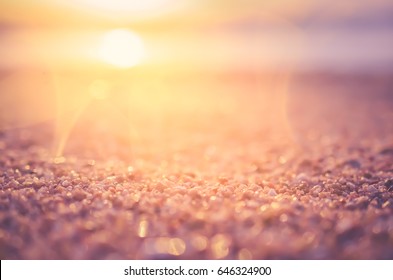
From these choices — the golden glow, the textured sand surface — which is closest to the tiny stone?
the textured sand surface

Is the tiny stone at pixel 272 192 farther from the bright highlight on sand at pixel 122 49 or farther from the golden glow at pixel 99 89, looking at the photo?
the bright highlight on sand at pixel 122 49

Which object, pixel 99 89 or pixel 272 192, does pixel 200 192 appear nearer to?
pixel 272 192

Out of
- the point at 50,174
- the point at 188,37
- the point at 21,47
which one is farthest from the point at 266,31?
the point at 50,174

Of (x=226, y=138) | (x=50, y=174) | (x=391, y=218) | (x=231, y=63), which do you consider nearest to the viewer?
(x=391, y=218)

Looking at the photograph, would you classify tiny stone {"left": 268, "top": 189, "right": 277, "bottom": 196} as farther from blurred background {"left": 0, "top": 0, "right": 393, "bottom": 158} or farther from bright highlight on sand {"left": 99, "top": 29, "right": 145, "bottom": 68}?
bright highlight on sand {"left": 99, "top": 29, "right": 145, "bottom": 68}

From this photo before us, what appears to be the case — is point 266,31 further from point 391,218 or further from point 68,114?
point 391,218
